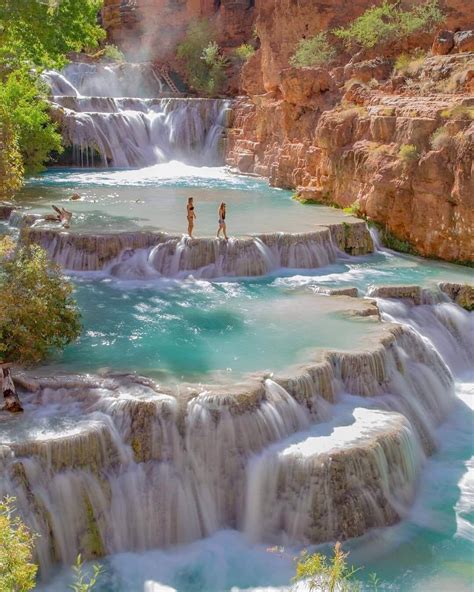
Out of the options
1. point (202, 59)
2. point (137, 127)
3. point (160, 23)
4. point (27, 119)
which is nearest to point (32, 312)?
point (27, 119)

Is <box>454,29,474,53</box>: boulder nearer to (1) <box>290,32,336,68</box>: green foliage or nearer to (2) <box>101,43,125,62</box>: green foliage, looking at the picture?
(1) <box>290,32,336,68</box>: green foliage

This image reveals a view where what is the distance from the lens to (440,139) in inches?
723

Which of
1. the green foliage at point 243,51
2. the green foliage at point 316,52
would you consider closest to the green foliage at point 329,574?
the green foliage at point 316,52

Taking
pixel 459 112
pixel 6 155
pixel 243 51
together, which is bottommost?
pixel 6 155

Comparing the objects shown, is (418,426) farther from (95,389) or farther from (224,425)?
(95,389)

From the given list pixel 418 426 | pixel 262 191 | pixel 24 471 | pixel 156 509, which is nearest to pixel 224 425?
pixel 156 509

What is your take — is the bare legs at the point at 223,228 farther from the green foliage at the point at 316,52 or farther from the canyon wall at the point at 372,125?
the green foliage at the point at 316,52

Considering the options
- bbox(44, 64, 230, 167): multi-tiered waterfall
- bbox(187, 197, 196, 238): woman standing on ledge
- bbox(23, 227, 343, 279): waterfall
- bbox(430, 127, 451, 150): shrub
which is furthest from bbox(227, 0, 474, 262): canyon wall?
bbox(187, 197, 196, 238): woman standing on ledge

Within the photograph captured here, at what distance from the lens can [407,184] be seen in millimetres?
19219

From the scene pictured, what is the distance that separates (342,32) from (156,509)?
74.0 ft

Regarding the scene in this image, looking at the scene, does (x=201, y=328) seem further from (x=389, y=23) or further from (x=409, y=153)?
(x=389, y=23)

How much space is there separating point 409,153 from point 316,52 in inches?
426

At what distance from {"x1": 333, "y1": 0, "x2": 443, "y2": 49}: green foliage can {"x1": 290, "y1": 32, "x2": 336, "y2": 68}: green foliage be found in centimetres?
70

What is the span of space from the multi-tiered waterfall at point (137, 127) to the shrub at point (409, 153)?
53.5 feet
